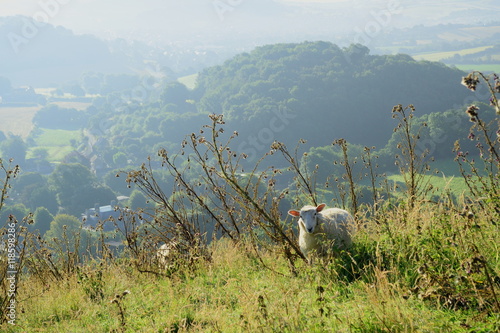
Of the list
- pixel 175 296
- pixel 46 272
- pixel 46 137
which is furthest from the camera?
pixel 46 137

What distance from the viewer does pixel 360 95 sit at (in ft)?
427

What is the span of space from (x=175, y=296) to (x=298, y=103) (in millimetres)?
128659

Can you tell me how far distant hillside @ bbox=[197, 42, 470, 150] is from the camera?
121m

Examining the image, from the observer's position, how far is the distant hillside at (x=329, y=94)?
120719mm

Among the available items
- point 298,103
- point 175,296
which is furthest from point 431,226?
point 298,103

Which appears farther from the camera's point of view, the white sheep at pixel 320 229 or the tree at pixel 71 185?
the tree at pixel 71 185

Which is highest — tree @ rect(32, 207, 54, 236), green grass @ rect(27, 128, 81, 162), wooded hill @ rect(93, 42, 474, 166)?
wooded hill @ rect(93, 42, 474, 166)

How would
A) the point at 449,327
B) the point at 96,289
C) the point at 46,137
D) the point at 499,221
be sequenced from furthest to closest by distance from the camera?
the point at 46,137
the point at 96,289
the point at 499,221
the point at 449,327

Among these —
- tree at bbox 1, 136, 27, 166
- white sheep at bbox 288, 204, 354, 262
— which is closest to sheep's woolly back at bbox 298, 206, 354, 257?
white sheep at bbox 288, 204, 354, 262

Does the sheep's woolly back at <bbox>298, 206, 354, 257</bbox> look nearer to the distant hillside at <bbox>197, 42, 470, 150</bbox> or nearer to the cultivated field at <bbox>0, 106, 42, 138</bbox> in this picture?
the distant hillside at <bbox>197, 42, 470, 150</bbox>

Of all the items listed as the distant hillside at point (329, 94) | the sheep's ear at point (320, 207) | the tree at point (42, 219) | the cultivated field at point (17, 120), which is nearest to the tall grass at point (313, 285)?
the sheep's ear at point (320, 207)

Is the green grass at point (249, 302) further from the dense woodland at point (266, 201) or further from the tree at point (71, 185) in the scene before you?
the tree at point (71, 185)

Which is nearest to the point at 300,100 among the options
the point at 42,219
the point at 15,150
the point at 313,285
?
the point at 15,150

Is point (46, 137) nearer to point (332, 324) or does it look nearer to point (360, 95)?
point (360, 95)
